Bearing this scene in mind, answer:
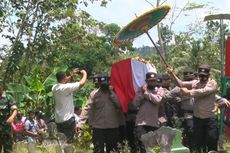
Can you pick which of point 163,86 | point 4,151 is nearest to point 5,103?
point 4,151

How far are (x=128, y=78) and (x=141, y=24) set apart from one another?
3.03 feet

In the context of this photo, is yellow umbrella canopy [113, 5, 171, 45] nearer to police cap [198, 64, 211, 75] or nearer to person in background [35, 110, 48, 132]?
police cap [198, 64, 211, 75]

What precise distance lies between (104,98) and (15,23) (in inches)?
460

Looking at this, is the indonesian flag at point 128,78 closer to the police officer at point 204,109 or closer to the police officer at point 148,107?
the police officer at point 148,107

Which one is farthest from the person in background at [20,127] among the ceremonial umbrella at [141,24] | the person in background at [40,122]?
the ceremonial umbrella at [141,24]

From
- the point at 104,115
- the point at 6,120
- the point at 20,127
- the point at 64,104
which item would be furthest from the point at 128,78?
the point at 20,127

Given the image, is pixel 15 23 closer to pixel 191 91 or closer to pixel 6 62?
pixel 6 62

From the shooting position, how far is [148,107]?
8469 millimetres

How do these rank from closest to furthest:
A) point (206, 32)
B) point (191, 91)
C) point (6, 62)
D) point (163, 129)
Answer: point (163, 129) → point (191, 91) → point (6, 62) → point (206, 32)

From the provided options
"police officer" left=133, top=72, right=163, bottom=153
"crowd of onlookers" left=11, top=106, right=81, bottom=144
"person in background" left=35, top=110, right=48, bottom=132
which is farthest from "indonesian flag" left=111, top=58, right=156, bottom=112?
"person in background" left=35, top=110, right=48, bottom=132

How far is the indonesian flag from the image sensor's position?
8938 millimetres

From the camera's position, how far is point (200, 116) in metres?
8.48

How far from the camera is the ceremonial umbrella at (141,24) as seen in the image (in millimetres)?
8344

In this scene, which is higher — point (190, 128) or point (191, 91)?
point (191, 91)
